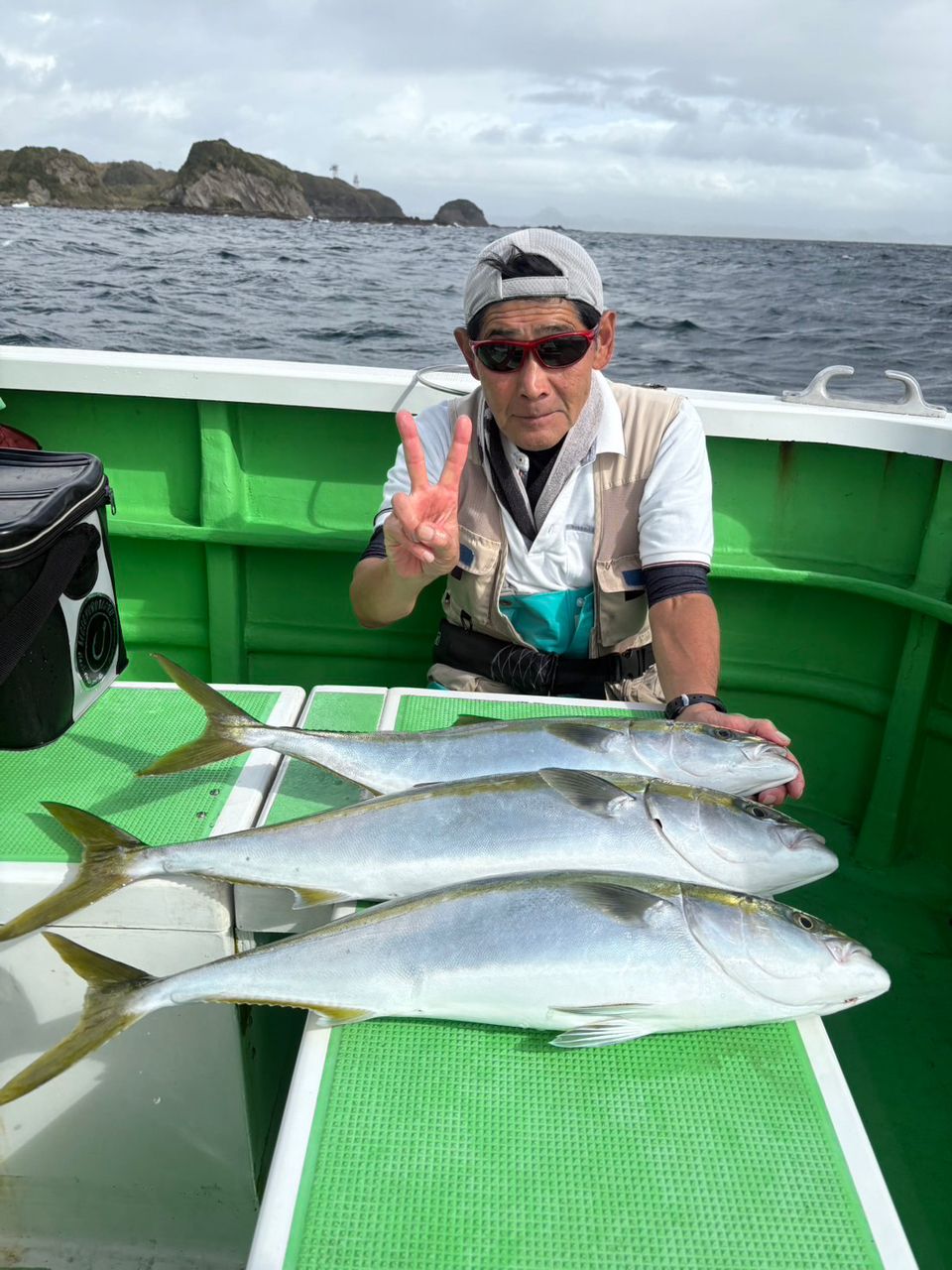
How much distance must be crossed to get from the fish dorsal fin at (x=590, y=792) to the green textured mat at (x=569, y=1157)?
1.45ft

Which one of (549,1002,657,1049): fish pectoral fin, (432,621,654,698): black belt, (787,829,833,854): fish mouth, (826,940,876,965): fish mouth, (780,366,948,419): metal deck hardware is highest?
(780,366,948,419): metal deck hardware

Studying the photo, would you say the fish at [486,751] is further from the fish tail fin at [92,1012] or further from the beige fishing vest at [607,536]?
the beige fishing vest at [607,536]

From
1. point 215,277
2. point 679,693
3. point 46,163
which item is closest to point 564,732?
point 679,693

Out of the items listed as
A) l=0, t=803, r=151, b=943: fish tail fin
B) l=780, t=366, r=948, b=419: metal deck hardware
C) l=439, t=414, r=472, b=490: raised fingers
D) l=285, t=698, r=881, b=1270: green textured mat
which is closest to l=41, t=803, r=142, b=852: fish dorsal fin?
l=0, t=803, r=151, b=943: fish tail fin

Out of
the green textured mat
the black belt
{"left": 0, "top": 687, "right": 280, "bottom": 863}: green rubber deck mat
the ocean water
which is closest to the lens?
the green textured mat

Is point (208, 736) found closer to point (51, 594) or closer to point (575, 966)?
point (51, 594)

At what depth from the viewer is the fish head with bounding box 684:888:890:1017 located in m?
1.42

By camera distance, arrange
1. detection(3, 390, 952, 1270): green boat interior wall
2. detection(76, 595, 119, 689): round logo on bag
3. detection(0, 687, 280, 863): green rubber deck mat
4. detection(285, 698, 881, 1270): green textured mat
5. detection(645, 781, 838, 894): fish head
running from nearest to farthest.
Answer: detection(285, 698, 881, 1270): green textured mat → detection(645, 781, 838, 894): fish head → detection(0, 687, 280, 863): green rubber deck mat → detection(76, 595, 119, 689): round logo on bag → detection(3, 390, 952, 1270): green boat interior wall

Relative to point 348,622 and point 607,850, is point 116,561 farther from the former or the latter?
point 607,850

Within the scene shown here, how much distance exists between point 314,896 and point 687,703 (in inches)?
42.2

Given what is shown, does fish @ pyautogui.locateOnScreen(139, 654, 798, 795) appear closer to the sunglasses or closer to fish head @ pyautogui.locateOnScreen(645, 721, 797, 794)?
fish head @ pyautogui.locateOnScreen(645, 721, 797, 794)

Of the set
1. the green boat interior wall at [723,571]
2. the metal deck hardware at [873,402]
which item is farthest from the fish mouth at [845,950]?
the metal deck hardware at [873,402]

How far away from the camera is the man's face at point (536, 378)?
2.46 metres

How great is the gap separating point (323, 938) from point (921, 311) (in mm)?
20562
